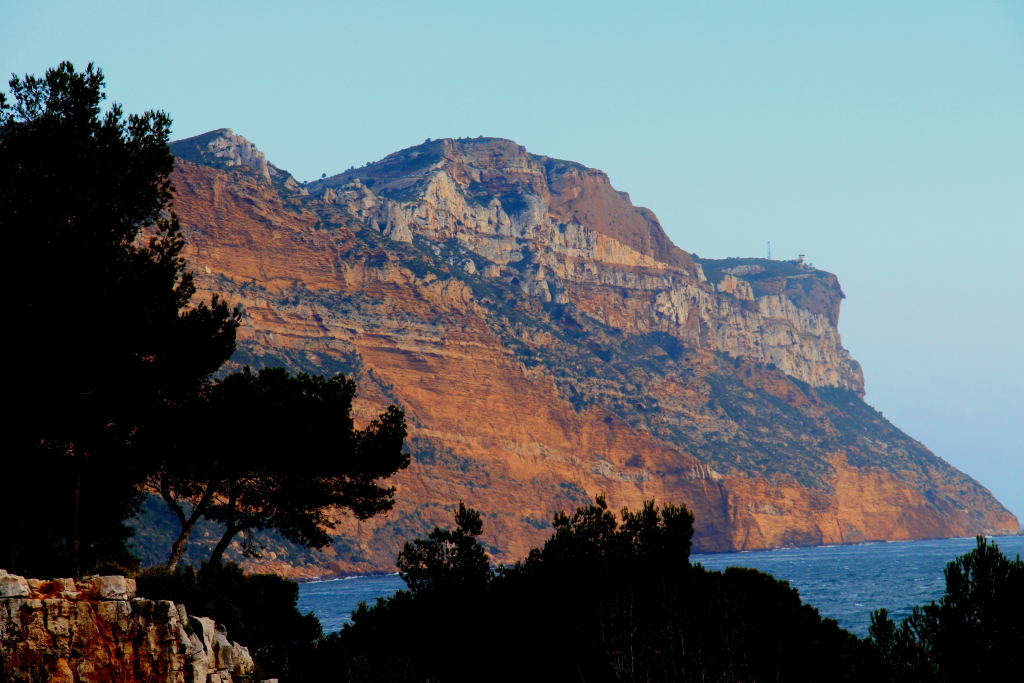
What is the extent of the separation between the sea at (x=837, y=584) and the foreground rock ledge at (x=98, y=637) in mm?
22552

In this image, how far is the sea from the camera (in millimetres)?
64750

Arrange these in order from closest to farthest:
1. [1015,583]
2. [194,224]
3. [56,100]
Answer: [1015,583]
[56,100]
[194,224]

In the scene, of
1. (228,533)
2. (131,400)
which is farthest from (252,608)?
(131,400)

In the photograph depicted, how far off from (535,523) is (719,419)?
59305mm

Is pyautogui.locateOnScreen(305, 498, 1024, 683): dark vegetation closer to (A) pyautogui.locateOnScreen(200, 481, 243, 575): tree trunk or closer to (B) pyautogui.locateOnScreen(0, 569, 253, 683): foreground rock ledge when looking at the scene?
(A) pyautogui.locateOnScreen(200, 481, 243, 575): tree trunk

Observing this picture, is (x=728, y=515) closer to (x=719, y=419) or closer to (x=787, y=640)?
(x=719, y=419)

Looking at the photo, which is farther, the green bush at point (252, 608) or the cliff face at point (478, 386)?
the cliff face at point (478, 386)

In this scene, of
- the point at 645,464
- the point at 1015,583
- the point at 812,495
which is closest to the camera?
the point at 1015,583

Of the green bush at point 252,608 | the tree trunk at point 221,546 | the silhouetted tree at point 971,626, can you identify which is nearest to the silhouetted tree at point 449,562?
the green bush at point 252,608

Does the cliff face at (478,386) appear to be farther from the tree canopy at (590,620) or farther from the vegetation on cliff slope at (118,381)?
the vegetation on cliff slope at (118,381)

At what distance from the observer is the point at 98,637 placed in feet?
42.3

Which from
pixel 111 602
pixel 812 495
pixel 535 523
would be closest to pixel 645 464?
pixel 535 523

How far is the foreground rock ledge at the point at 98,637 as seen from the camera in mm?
12344

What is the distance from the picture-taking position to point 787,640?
2227 cm
